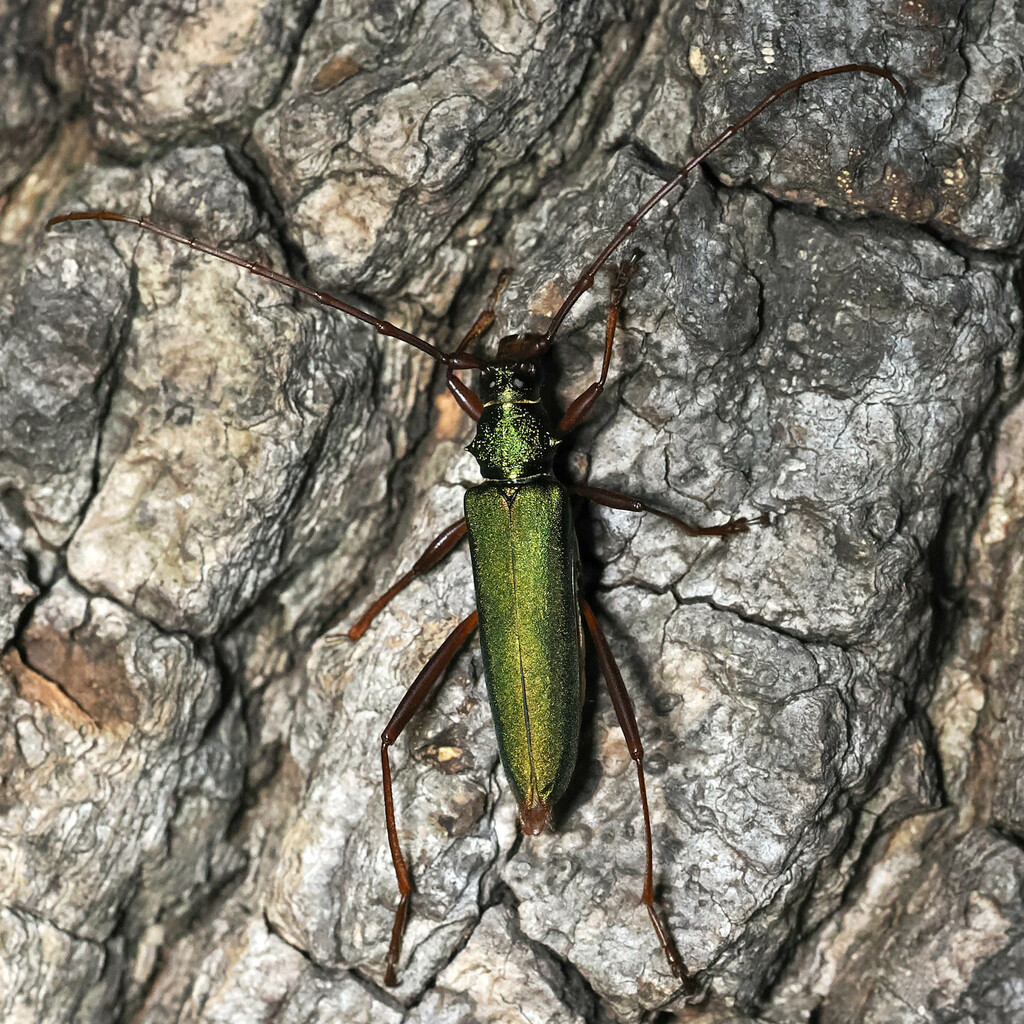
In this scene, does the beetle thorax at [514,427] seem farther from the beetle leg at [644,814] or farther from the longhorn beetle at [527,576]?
the beetle leg at [644,814]

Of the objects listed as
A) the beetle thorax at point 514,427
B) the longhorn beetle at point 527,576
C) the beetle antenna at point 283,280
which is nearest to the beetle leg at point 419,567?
the longhorn beetle at point 527,576

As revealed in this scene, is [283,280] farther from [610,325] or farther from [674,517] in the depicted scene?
[674,517]

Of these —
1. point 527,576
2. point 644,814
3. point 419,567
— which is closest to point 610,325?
point 527,576

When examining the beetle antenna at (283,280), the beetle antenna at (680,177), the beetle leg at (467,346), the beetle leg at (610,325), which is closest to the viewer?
the beetle antenna at (680,177)

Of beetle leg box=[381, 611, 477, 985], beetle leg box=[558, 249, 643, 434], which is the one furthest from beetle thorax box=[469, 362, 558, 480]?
beetle leg box=[381, 611, 477, 985]

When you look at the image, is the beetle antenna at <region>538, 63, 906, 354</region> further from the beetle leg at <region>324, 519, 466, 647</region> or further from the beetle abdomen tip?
the beetle abdomen tip

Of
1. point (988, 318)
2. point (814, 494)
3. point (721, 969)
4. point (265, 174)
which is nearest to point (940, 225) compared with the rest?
point (988, 318)
